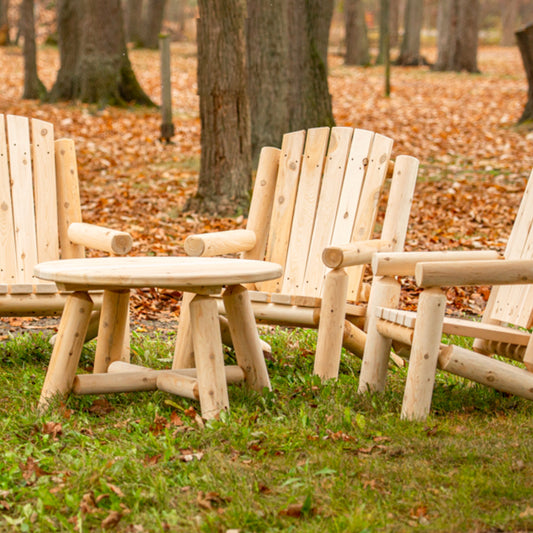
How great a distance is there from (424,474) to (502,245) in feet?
14.4

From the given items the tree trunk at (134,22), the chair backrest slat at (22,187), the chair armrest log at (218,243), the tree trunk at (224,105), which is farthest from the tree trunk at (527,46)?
the tree trunk at (134,22)

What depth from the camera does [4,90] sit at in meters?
16.6

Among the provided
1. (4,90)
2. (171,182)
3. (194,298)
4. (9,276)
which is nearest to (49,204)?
(9,276)

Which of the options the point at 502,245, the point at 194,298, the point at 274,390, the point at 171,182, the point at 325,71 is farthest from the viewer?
the point at 325,71

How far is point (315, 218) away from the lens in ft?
14.7

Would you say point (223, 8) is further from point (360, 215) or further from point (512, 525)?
point (512, 525)

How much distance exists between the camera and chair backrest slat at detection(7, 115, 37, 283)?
4477mm

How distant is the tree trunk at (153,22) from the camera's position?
73.3 feet

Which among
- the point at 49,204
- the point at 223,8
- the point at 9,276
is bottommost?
the point at 9,276

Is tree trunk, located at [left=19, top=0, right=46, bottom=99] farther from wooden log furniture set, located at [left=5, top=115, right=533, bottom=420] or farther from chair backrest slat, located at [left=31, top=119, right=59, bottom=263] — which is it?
chair backrest slat, located at [left=31, top=119, right=59, bottom=263]

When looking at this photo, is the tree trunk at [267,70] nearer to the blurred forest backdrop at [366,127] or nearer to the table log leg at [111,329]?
the blurred forest backdrop at [366,127]

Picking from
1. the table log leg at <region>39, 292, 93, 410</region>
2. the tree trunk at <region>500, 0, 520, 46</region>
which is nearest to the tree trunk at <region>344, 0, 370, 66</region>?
the tree trunk at <region>500, 0, 520, 46</region>

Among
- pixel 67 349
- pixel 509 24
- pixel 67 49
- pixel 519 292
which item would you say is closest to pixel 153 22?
pixel 67 49

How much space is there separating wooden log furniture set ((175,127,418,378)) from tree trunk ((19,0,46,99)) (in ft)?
35.2
